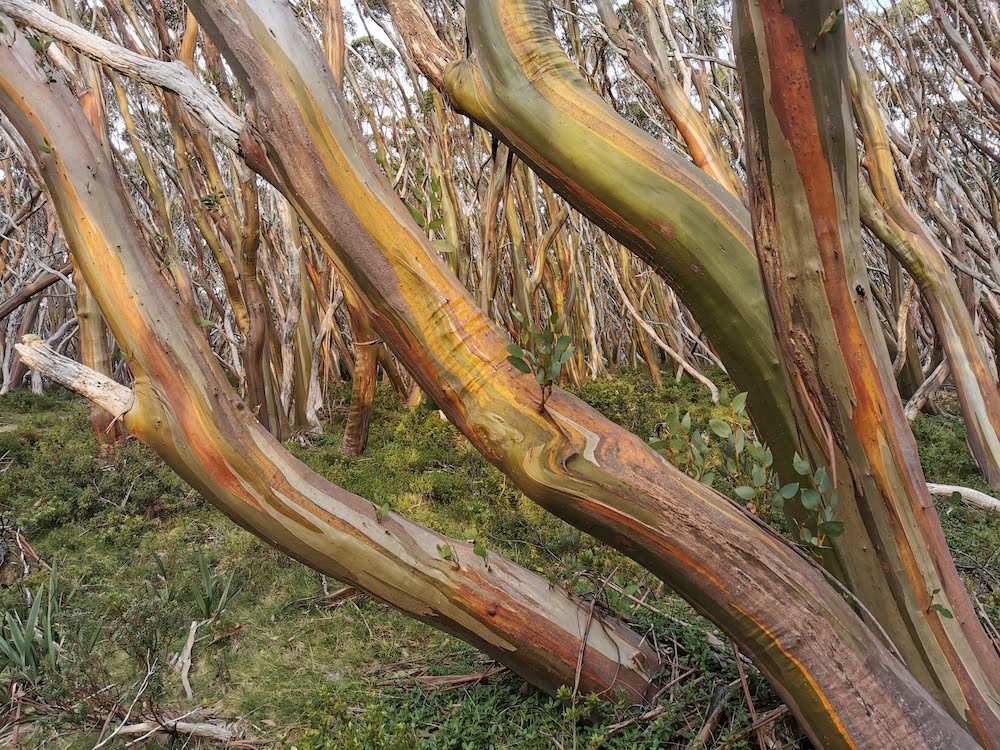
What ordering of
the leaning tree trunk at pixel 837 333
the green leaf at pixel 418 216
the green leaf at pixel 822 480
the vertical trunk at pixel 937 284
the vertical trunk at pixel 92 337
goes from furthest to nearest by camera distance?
1. the vertical trunk at pixel 92 337
2. the vertical trunk at pixel 937 284
3. the green leaf at pixel 418 216
4. the green leaf at pixel 822 480
5. the leaning tree trunk at pixel 837 333

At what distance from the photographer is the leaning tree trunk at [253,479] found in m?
1.78

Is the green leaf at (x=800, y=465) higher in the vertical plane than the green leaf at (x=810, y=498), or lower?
higher

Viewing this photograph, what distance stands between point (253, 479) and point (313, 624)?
1.56 metres

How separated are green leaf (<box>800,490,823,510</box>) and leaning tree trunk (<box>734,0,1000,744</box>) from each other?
77 mm

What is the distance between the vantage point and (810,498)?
4.50 ft

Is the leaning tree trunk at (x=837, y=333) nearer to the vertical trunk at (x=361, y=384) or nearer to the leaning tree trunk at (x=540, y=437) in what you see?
the leaning tree trunk at (x=540, y=437)

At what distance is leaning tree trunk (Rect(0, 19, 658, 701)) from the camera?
178 centimetres

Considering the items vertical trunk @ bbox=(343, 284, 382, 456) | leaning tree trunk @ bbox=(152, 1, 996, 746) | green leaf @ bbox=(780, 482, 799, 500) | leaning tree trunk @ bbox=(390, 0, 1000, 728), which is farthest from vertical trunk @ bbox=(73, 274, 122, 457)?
green leaf @ bbox=(780, 482, 799, 500)

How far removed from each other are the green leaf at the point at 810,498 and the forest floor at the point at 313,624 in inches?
4.6

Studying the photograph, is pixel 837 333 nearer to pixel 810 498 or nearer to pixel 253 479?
pixel 810 498

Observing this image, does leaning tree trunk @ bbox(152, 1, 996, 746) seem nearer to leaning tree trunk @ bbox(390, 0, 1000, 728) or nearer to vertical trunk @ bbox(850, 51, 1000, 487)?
leaning tree trunk @ bbox(390, 0, 1000, 728)

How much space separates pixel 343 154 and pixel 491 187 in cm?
253

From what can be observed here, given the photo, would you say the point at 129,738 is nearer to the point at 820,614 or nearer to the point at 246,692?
the point at 246,692

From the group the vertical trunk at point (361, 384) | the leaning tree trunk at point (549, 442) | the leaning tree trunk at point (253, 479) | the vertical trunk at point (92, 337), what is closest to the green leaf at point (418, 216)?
the leaning tree trunk at point (549, 442)
